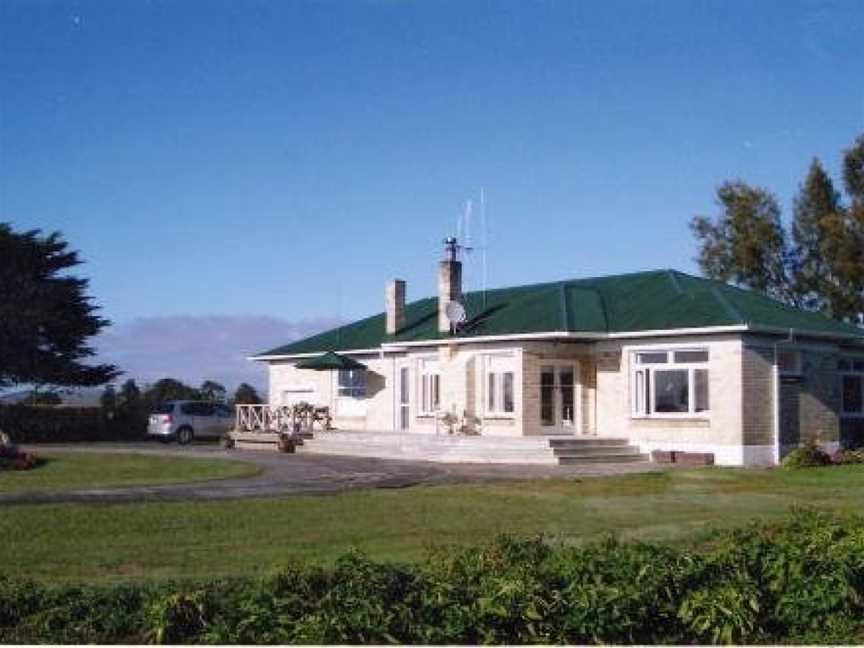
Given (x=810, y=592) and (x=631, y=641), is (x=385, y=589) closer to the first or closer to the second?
(x=631, y=641)

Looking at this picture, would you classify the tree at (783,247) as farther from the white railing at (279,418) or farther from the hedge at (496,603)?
the hedge at (496,603)

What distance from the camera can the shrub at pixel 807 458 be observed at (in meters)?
25.2

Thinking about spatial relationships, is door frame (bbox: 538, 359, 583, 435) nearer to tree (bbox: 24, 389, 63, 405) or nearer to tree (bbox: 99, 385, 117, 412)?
tree (bbox: 99, 385, 117, 412)

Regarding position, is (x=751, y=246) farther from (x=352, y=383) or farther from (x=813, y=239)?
(x=352, y=383)

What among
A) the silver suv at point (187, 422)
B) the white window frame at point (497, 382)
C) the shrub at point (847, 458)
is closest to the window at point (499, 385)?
the white window frame at point (497, 382)

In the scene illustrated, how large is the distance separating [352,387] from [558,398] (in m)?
10.1

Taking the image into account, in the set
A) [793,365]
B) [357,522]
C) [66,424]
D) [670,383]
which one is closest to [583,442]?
[670,383]

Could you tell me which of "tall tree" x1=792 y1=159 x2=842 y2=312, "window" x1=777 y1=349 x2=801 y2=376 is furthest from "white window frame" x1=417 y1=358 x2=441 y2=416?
"tall tree" x1=792 y1=159 x2=842 y2=312

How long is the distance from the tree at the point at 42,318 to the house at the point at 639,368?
69.8 ft

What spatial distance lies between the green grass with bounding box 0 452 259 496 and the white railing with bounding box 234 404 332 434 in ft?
25.1

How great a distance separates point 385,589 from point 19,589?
2642 mm

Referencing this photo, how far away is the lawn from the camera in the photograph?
36.6 ft

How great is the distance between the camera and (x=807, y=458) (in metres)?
25.4

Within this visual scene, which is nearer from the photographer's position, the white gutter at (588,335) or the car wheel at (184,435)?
the white gutter at (588,335)
